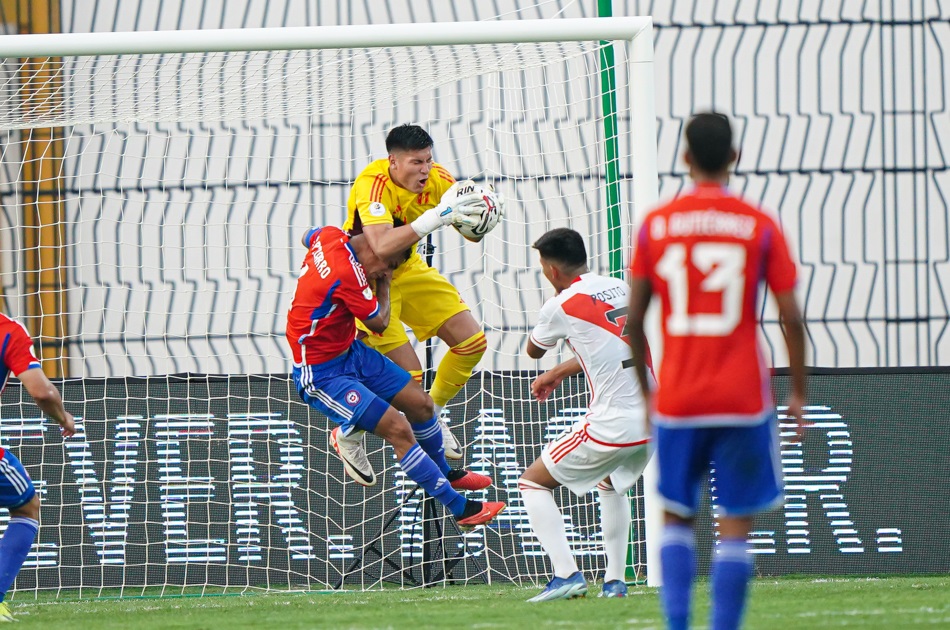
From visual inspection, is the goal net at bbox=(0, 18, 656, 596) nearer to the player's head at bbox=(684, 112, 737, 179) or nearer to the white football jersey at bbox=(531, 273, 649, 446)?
the white football jersey at bbox=(531, 273, 649, 446)

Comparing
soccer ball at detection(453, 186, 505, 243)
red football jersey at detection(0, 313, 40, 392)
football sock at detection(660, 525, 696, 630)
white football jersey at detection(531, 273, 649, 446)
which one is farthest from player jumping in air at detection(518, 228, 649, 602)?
red football jersey at detection(0, 313, 40, 392)

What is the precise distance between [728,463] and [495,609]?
80.6 inches

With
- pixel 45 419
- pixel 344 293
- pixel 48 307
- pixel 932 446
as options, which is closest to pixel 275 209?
pixel 48 307

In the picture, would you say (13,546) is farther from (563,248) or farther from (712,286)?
(712,286)

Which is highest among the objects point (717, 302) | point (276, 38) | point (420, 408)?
point (276, 38)

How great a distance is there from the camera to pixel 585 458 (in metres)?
5.63

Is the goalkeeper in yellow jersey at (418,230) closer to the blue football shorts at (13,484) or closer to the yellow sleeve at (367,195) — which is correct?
the yellow sleeve at (367,195)

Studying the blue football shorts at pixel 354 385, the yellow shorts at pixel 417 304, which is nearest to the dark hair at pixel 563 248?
the blue football shorts at pixel 354 385

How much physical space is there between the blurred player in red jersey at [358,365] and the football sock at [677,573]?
2.66m

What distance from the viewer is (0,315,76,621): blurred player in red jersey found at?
5457mm

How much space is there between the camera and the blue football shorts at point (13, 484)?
18.7 ft

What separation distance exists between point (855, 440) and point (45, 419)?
4906mm

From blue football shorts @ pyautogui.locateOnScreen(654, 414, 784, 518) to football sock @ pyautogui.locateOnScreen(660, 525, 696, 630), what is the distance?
67 millimetres

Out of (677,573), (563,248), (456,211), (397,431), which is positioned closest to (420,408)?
(397,431)
